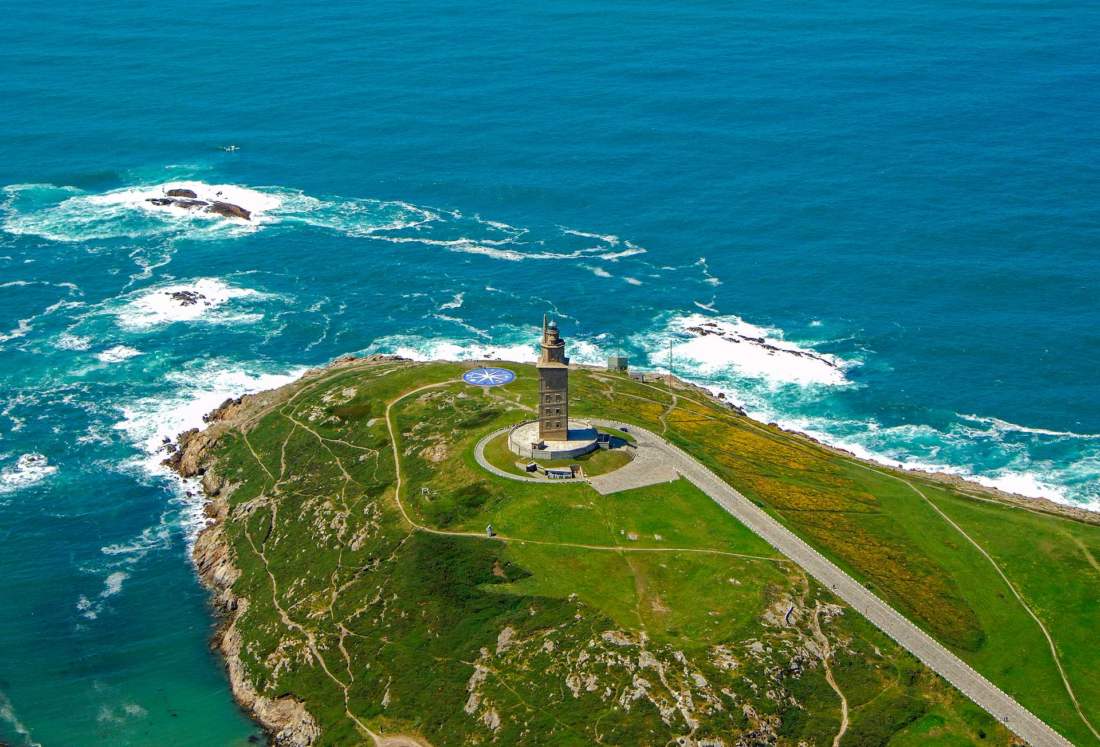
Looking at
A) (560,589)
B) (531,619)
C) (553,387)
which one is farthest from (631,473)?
(531,619)

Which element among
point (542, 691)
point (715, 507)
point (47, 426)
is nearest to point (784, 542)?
point (715, 507)

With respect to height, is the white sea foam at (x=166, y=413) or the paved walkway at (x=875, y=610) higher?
the paved walkway at (x=875, y=610)

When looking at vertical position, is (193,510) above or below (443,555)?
below

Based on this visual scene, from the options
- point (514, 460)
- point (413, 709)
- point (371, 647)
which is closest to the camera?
point (413, 709)

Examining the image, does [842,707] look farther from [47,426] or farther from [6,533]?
[47,426]

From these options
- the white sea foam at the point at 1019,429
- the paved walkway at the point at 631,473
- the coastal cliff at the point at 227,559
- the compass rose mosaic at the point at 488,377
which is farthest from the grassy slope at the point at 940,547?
the coastal cliff at the point at 227,559

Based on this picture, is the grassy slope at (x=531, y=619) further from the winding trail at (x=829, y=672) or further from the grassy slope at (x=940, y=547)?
the grassy slope at (x=940, y=547)

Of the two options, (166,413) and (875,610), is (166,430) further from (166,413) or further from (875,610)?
(875,610)
